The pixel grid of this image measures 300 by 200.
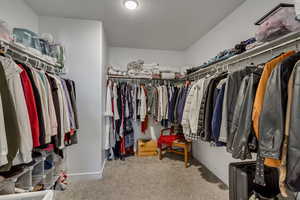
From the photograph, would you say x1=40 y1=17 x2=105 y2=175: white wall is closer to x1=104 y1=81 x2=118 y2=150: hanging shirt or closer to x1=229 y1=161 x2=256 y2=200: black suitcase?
x1=104 y1=81 x2=118 y2=150: hanging shirt

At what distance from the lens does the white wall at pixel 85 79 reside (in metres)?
2.11

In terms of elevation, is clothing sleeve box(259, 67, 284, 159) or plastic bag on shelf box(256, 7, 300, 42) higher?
plastic bag on shelf box(256, 7, 300, 42)

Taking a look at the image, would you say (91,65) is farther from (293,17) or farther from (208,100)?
(293,17)

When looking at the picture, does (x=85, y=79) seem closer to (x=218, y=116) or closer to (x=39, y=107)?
(x=39, y=107)

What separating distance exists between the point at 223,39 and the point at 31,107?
248 cm

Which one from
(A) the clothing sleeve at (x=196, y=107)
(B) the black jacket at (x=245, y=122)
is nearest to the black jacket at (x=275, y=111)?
(B) the black jacket at (x=245, y=122)

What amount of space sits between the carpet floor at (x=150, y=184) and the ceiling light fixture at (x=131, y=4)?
2.41 metres

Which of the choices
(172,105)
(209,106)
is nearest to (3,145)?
(209,106)

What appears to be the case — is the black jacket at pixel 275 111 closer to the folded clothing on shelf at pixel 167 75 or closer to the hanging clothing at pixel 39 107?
the hanging clothing at pixel 39 107

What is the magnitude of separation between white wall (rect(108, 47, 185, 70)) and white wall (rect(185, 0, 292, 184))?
50cm

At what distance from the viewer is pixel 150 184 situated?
2.01 metres

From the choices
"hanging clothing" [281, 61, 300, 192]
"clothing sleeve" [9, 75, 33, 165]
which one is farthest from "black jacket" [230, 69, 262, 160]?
"clothing sleeve" [9, 75, 33, 165]

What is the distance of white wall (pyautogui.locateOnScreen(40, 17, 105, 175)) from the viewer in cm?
211

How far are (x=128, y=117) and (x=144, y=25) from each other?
1.71 m
